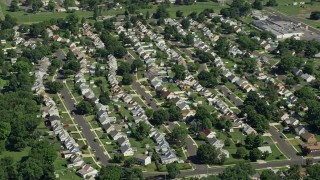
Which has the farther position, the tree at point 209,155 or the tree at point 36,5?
the tree at point 36,5

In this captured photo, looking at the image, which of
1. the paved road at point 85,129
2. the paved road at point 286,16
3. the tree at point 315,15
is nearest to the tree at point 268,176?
the paved road at point 85,129

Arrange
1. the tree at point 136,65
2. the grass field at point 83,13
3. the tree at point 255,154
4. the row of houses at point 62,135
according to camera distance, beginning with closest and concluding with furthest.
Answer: the row of houses at point 62,135 → the tree at point 255,154 → the tree at point 136,65 → the grass field at point 83,13

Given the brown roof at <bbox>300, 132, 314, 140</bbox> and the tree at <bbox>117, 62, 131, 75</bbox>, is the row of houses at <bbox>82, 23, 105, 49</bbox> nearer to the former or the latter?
the tree at <bbox>117, 62, 131, 75</bbox>

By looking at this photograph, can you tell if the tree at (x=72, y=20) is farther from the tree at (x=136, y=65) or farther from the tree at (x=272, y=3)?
the tree at (x=272, y=3)

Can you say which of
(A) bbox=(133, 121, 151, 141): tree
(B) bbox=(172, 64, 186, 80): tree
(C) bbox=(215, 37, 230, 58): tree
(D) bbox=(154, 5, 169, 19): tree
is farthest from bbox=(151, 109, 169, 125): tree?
(D) bbox=(154, 5, 169, 19): tree

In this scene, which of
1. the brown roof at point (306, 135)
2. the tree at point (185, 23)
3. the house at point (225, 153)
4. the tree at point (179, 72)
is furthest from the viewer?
the tree at point (185, 23)

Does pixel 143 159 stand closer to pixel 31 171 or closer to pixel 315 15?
pixel 31 171

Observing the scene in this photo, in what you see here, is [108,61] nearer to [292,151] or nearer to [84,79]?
[84,79]

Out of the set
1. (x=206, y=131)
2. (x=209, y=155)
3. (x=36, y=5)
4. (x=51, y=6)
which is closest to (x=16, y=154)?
(x=209, y=155)
